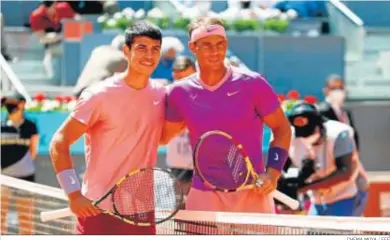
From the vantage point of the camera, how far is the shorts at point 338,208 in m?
7.28

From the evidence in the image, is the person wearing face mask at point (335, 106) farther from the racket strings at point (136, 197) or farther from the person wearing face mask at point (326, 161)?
the racket strings at point (136, 197)

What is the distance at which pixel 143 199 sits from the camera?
5.24 meters

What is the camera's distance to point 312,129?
23.1 feet

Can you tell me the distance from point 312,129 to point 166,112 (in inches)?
77.7

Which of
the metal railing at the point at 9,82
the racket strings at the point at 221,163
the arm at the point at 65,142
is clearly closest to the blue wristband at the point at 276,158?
the racket strings at the point at 221,163

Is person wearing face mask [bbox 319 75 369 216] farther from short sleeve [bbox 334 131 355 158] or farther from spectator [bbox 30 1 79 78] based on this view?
spectator [bbox 30 1 79 78]

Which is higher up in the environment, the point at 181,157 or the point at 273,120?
the point at 273,120

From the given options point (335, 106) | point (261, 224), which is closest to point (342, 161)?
point (261, 224)

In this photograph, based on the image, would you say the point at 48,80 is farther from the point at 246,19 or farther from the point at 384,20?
the point at 384,20

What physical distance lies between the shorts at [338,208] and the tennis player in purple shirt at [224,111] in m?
2.07

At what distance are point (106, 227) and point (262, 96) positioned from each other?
95 centimetres

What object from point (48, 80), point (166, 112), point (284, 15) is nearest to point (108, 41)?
point (48, 80)

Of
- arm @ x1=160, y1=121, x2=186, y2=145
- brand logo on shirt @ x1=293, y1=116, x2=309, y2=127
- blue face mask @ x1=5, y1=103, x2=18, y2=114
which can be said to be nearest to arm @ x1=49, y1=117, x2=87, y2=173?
arm @ x1=160, y1=121, x2=186, y2=145

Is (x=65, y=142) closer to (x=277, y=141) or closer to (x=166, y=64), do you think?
(x=277, y=141)
